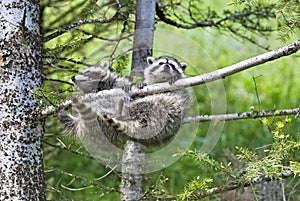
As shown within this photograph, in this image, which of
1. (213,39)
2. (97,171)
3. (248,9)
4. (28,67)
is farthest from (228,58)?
(28,67)

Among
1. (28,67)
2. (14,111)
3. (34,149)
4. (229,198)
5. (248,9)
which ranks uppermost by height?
(248,9)

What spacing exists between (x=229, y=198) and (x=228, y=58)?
2878mm

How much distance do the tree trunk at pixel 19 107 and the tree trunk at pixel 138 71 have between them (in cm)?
68

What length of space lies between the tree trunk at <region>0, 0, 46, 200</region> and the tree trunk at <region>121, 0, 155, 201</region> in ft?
2.23

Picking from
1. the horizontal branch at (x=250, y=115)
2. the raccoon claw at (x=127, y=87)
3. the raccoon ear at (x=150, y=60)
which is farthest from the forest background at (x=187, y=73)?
the raccoon claw at (x=127, y=87)

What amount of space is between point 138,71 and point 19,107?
3.11 ft

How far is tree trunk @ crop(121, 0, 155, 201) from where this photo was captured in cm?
353

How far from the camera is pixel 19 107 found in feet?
9.56

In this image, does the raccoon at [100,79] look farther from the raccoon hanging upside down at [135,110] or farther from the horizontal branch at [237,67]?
the horizontal branch at [237,67]

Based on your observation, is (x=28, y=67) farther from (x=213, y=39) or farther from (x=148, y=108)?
(x=213, y=39)

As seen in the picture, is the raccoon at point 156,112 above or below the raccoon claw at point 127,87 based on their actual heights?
below

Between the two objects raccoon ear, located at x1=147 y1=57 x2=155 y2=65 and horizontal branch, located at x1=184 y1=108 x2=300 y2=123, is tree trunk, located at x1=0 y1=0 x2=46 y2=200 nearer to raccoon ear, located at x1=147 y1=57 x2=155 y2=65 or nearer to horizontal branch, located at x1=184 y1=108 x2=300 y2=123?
raccoon ear, located at x1=147 y1=57 x2=155 y2=65

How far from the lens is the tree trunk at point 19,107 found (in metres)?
2.90

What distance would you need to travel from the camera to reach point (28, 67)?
2.96 metres
